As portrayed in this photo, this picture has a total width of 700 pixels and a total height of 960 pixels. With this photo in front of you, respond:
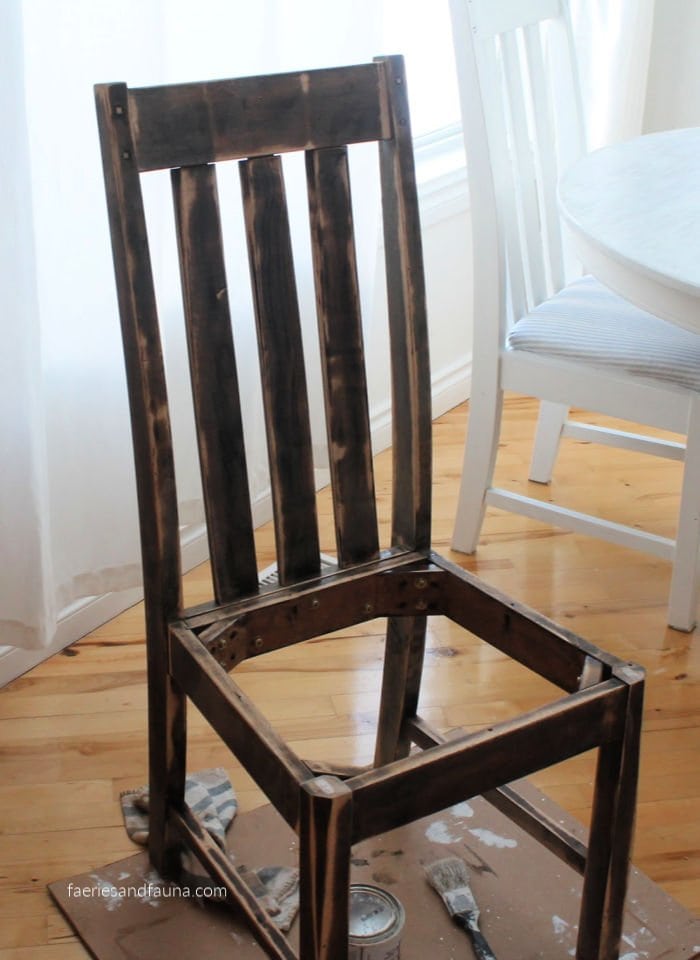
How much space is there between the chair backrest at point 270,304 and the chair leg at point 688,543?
27.7 inches

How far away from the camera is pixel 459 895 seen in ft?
5.00

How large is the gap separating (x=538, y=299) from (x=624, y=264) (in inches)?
33.6

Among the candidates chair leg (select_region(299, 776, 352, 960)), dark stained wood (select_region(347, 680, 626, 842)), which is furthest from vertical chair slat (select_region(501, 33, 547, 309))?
chair leg (select_region(299, 776, 352, 960))

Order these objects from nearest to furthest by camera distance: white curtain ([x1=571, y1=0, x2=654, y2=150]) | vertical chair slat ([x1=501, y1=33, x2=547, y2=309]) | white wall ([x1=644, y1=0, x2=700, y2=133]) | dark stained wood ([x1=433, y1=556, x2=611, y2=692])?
dark stained wood ([x1=433, y1=556, x2=611, y2=692]), vertical chair slat ([x1=501, y1=33, x2=547, y2=309]), white curtain ([x1=571, y1=0, x2=654, y2=150]), white wall ([x1=644, y1=0, x2=700, y2=133])

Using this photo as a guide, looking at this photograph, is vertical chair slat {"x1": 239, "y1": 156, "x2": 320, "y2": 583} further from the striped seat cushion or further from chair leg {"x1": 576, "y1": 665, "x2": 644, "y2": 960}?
the striped seat cushion

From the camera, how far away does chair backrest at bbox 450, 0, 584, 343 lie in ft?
6.75

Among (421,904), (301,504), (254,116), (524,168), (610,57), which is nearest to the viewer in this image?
(254,116)

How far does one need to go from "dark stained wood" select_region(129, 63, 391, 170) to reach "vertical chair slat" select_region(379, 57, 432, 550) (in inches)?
1.1

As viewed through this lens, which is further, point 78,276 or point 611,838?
point 78,276

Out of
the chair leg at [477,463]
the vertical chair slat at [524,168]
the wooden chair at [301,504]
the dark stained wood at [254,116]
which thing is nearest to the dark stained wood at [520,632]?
the wooden chair at [301,504]

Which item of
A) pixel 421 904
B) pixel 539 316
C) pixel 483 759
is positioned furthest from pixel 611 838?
pixel 539 316

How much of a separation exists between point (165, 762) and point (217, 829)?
219mm

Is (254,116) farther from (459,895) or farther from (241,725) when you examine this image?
(459,895)

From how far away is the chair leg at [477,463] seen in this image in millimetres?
2270
